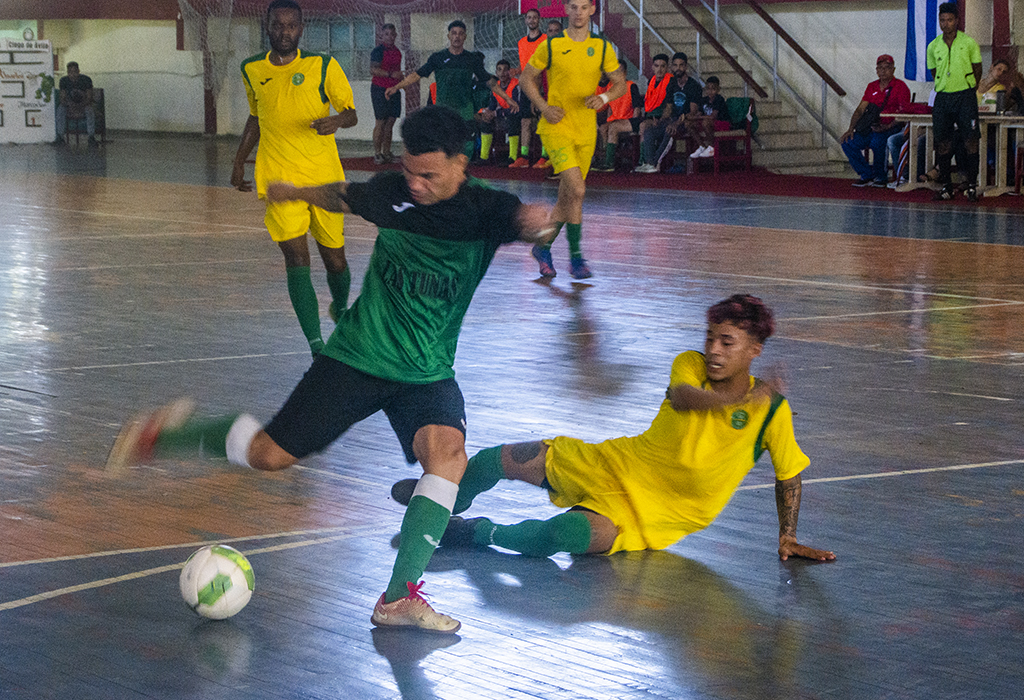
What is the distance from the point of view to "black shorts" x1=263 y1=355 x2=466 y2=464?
4.57 meters

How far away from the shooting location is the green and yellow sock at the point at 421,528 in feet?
14.1

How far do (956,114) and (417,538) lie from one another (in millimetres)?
15670

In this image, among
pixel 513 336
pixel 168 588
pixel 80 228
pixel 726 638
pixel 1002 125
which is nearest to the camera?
pixel 726 638

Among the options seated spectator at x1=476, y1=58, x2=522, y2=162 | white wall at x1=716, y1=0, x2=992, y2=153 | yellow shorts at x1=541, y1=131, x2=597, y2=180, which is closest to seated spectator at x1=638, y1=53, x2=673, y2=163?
seated spectator at x1=476, y1=58, x2=522, y2=162


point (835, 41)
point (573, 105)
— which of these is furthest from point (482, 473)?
point (835, 41)

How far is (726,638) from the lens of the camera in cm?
422

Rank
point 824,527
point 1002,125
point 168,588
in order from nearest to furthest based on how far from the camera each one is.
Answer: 1. point 168,588
2. point 824,527
3. point 1002,125

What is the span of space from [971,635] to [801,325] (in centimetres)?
576

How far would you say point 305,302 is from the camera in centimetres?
862

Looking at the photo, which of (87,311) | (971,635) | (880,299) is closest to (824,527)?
(971,635)

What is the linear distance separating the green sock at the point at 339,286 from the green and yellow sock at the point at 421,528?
474cm

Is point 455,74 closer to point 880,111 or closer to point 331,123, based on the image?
point 880,111

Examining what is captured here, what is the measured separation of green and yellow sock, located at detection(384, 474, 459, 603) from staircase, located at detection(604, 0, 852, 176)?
2152cm

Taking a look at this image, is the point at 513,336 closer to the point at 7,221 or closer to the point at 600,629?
the point at 600,629
